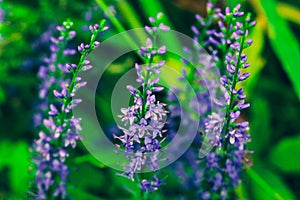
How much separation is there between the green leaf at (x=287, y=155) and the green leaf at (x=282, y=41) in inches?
12.9

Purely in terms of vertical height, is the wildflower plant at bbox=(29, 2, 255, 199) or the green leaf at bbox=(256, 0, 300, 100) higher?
the green leaf at bbox=(256, 0, 300, 100)

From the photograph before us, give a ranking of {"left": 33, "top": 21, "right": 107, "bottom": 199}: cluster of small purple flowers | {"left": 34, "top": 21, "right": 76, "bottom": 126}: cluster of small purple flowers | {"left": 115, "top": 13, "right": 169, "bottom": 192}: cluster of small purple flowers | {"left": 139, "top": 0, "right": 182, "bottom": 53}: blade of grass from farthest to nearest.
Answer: {"left": 139, "top": 0, "right": 182, "bottom": 53}: blade of grass < {"left": 34, "top": 21, "right": 76, "bottom": 126}: cluster of small purple flowers < {"left": 33, "top": 21, "right": 107, "bottom": 199}: cluster of small purple flowers < {"left": 115, "top": 13, "right": 169, "bottom": 192}: cluster of small purple flowers

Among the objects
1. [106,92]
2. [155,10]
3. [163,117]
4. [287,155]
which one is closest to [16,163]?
[106,92]

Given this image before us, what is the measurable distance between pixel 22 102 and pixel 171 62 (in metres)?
0.85

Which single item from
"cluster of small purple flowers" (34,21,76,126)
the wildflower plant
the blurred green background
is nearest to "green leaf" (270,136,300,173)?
the blurred green background

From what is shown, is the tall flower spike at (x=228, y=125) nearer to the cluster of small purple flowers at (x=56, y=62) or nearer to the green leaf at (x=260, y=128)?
the cluster of small purple flowers at (x=56, y=62)

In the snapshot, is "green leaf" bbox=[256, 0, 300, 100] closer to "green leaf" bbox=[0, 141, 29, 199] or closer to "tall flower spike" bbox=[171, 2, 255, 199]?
"tall flower spike" bbox=[171, 2, 255, 199]

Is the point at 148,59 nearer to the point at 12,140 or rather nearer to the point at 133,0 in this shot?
the point at 12,140

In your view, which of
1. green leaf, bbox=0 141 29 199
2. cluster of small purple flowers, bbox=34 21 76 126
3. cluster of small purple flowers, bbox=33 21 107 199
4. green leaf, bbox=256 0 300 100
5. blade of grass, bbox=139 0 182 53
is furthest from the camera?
blade of grass, bbox=139 0 182 53

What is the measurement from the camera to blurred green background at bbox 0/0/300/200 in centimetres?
231

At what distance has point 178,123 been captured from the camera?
2086 millimetres

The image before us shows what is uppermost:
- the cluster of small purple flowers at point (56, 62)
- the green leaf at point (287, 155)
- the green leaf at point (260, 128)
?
the cluster of small purple flowers at point (56, 62)

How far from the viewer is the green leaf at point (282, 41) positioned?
246 cm

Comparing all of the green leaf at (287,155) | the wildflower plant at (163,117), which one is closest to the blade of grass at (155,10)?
the wildflower plant at (163,117)
